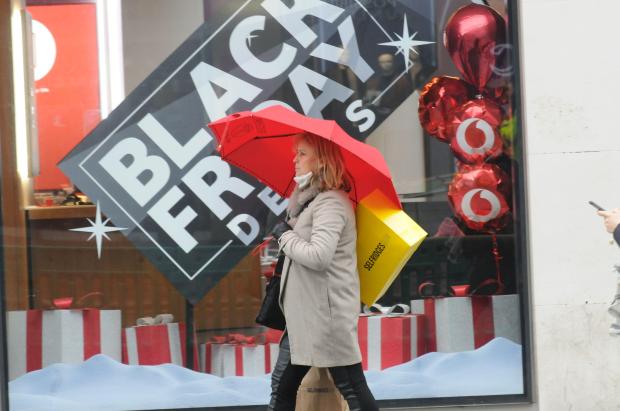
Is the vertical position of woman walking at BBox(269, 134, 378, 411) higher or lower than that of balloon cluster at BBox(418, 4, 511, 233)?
lower

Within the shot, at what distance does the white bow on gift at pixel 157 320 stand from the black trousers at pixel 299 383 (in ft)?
4.78

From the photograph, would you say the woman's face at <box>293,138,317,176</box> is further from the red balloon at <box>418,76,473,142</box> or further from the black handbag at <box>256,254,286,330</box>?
the red balloon at <box>418,76,473,142</box>

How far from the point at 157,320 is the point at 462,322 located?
70.3 inches

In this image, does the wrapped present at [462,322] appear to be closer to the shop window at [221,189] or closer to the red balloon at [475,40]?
the shop window at [221,189]

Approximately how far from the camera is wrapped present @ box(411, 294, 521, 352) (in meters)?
6.15

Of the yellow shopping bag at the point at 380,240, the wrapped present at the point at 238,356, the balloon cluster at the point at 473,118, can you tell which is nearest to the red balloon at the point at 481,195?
the balloon cluster at the point at 473,118

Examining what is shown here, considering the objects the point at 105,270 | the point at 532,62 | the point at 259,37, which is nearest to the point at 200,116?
the point at 259,37

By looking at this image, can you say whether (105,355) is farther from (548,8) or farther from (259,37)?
(548,8)

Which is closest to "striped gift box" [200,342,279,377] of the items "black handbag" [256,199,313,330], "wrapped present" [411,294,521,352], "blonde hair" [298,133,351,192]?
"wrapped present" [411,294,521,352]

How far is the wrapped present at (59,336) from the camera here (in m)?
6.00

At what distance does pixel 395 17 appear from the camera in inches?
240

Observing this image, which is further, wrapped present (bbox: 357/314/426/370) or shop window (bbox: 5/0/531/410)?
wrapped present (bbox: 357/314/426/370)

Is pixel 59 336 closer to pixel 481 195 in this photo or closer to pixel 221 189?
pixel 221 189

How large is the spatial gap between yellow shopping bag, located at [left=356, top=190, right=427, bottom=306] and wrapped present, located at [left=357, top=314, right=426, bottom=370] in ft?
4.52
